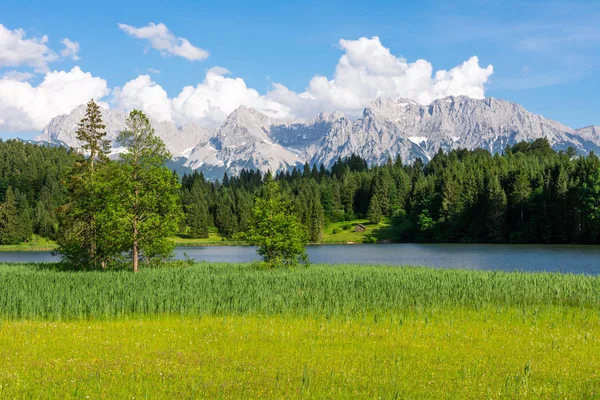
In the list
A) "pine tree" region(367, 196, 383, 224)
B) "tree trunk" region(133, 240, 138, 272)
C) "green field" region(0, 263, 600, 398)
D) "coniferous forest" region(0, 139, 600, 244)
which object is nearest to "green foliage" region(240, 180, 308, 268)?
"tree trunk" region(133, 240, 138, 272)

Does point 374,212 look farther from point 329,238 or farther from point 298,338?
point 298,338

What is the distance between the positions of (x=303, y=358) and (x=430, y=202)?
12350 centimetres

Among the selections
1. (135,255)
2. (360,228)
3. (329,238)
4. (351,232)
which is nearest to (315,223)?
(329,238)

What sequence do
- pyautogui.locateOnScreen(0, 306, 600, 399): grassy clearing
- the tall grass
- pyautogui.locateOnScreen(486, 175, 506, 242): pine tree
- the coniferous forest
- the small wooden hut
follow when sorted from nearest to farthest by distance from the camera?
pyautogui.locateOnScreen(0, 306, 600, 399): grassy clearing → the tall grass → the coniferous forest → pyautogui.locateOnScreen(486, 175, 506, 242): pine tree → the small wooden hut

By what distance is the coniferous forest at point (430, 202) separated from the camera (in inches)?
4023

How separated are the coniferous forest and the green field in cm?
4425

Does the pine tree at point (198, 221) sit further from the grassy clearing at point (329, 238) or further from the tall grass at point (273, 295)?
the tall grass at point (273, 295)

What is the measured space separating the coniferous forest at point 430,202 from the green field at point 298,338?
44.2 metres

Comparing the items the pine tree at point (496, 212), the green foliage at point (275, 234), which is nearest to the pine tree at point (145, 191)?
the green foliage at point (275, 234)

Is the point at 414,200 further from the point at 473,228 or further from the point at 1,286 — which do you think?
the point at 1,286

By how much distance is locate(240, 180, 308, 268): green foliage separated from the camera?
38.3 meters

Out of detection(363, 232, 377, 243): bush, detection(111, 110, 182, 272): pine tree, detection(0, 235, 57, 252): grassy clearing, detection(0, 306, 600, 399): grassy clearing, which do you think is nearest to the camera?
detection(0, 306, 600, 399): grassy clearing

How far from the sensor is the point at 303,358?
42.8 feet

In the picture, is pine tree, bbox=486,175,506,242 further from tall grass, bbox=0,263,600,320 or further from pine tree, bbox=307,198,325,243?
tall grass, bbox=0,263,600,320
